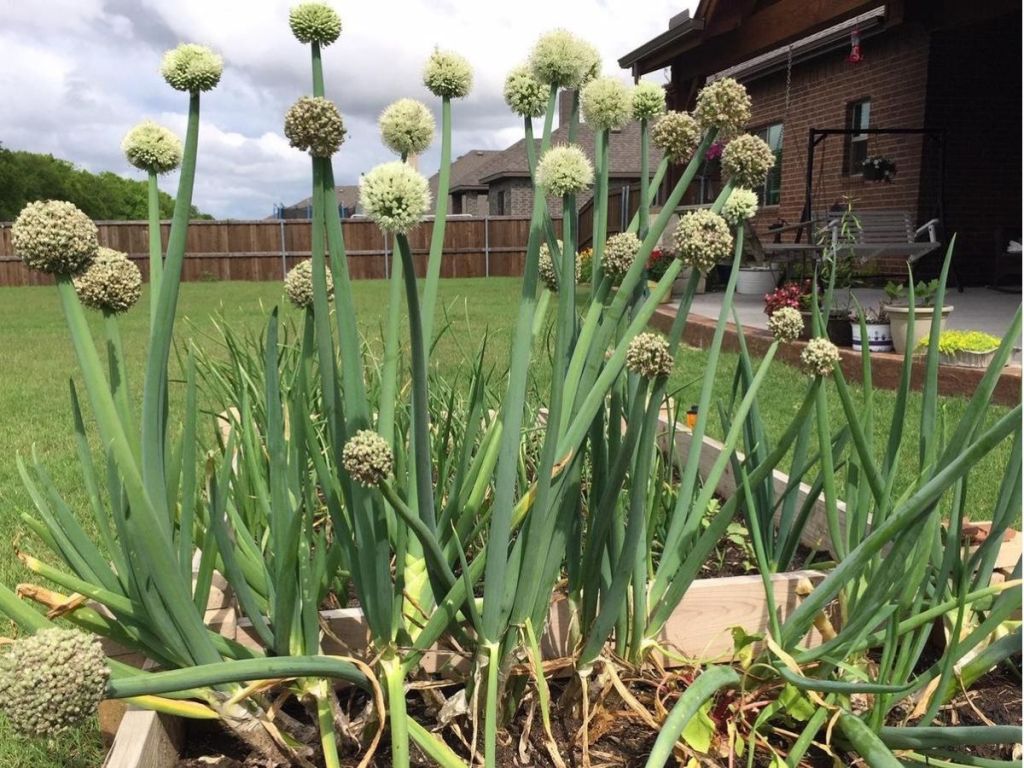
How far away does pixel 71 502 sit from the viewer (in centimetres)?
292

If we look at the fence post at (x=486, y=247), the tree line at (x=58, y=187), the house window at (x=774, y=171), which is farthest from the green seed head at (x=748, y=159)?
the tree line at (x=58, y=187)

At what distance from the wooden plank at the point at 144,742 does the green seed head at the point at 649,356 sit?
77 cm

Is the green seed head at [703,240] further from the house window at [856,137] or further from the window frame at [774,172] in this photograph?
the window frame at [774,172]

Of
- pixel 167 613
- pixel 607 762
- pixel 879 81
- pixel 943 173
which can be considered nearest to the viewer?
pixel 167 613

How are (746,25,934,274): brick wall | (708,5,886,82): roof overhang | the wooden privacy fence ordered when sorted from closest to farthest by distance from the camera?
(708,5,886,82): roof overhang < (746,25,934,274): brick wall < the wooden privacy fence

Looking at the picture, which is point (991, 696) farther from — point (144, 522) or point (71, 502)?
point (71, 502)

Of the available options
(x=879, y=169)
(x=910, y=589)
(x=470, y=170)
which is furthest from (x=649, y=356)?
(x=470, y=170)

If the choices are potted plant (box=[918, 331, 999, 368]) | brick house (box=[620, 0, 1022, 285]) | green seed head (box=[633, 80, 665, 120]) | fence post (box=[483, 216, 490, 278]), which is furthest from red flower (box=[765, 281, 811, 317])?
fence post (box=[483, 216, 490, 278])

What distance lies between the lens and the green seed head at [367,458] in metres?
0.85

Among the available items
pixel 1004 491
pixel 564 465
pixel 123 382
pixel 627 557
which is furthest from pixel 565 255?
pixel 1004 491

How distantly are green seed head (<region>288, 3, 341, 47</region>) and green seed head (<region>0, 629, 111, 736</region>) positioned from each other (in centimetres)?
67

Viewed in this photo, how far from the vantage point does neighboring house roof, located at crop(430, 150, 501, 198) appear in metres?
34.9

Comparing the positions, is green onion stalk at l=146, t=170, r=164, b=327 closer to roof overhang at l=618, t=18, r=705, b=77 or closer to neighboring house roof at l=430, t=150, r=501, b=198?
roof overhang at l=618, t=18, r=705, b=77

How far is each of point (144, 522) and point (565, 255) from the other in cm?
Result: 60
